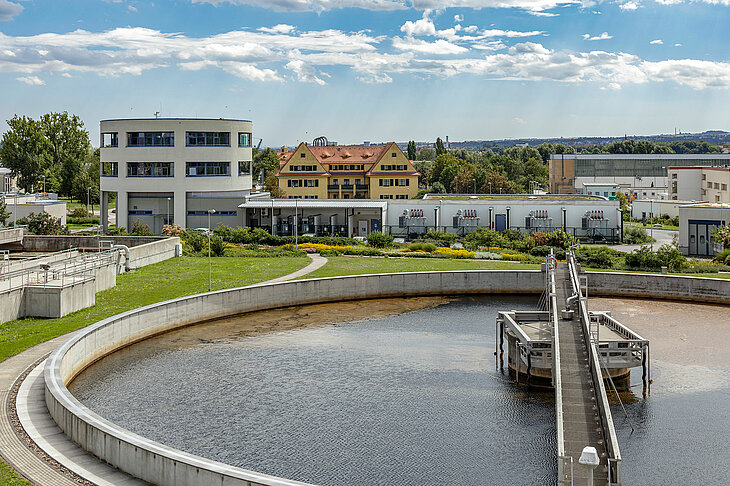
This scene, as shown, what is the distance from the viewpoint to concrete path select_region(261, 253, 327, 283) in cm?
5040

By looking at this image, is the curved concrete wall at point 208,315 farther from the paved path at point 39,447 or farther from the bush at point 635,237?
the bush at point 635,237

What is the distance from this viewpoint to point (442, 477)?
22.6m

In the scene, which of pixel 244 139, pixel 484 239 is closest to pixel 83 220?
pixel 244 139

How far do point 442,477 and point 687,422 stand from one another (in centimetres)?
1021

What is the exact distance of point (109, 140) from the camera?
78.2m

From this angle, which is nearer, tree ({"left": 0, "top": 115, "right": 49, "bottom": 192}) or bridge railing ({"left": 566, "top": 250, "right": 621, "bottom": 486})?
bridge railing ({"left": 566, "top": 250, "right": 621, "bottom": 486})

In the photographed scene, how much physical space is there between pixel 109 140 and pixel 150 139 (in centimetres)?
458

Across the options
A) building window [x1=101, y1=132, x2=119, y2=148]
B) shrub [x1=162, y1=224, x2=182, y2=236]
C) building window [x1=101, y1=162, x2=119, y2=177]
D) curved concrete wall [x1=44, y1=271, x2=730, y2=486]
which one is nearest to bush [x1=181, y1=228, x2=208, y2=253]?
shrub [x1=162, y1=224, x2=182, y2=236]

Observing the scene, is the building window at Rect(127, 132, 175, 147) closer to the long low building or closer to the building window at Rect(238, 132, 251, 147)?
the building window at Rect(238, 132, 251, 147)

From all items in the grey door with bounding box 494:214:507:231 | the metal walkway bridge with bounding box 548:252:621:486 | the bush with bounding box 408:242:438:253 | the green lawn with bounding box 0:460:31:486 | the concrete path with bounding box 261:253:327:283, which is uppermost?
the grey door with bounding box 494:214:507:231

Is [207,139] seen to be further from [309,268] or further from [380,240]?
[309,268]

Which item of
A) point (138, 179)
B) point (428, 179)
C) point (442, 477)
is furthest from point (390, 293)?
point (428, 179)

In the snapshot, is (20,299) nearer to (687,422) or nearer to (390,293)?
(390,293)

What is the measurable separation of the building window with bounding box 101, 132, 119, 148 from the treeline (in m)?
36.1
